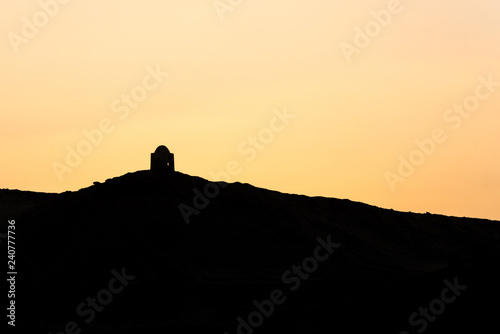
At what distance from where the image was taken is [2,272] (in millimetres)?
34969

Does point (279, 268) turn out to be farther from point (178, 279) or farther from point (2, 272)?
point (2, 272)

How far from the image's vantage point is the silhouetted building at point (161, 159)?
38.2 m

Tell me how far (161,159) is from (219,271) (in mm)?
6457

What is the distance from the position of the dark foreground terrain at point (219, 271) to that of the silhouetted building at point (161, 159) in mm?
613

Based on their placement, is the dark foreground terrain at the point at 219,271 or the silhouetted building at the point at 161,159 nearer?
the dark foreground terrain at the point at 219,271

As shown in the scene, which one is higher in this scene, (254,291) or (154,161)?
(154,161)

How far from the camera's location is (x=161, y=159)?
38250mm

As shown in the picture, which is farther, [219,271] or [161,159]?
[161,159]

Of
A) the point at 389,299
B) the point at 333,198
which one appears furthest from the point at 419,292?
the point at 333,198

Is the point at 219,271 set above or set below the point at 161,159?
below

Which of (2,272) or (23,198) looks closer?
(2,272)

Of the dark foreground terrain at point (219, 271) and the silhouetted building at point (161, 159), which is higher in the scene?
the silhouetted building at point (161, 159)

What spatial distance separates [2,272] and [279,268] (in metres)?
10.7

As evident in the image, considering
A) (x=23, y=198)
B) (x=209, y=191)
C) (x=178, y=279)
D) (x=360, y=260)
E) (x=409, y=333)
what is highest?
(x=23, y=198)
